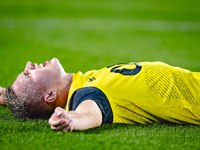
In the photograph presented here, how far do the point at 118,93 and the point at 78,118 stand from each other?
0.45 meters

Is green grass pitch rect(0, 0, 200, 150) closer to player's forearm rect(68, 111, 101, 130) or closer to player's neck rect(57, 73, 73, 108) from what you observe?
player's forearm rect(68, 111, 101, 130)

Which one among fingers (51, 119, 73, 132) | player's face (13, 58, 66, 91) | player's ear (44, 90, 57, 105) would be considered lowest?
fingers (51, 119, 73, 132)

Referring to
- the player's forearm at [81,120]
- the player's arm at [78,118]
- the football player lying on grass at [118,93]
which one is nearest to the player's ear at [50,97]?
the football player lying on grass at [118,93]

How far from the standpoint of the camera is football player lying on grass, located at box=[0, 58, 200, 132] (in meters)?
1.98

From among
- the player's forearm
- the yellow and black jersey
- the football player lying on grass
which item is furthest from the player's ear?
the player's forearm

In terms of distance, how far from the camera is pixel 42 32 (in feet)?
27.8

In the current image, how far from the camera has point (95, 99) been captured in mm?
1878

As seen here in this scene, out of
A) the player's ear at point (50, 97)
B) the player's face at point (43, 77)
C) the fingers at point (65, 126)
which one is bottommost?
the fingers at point (65, 126)

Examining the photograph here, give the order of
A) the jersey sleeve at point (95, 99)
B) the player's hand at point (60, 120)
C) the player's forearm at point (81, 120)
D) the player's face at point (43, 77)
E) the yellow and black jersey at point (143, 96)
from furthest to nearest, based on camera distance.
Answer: the player's face at point (43, 77) < the yellow and black jersey at point (143, 96) < the jersey sleeve at point (95, 99) < the player's forearm at point (81, 120) < the player's hand at point (60, 120)

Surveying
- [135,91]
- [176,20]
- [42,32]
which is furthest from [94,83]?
[176,20]

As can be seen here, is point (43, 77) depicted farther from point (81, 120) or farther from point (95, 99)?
point (81, 120)

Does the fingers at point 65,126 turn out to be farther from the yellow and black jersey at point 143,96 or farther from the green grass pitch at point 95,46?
the yellow and black jersey at point 143,96

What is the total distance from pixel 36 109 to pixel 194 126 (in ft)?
3.83

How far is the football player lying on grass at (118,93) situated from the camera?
1977mm
